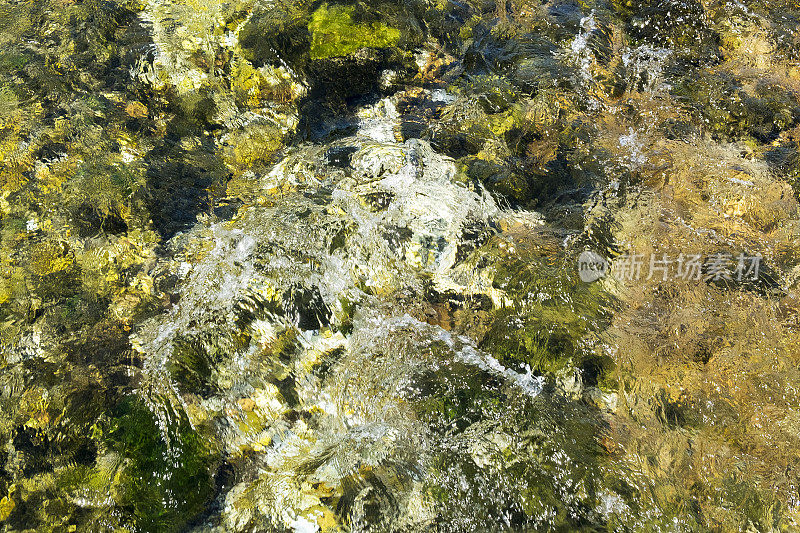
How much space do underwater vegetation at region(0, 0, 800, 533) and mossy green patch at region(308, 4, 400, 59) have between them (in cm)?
4

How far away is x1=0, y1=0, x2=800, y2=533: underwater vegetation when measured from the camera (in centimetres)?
344

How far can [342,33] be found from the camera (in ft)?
19.9

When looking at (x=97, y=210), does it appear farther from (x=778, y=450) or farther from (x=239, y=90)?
(x=778, y=450)

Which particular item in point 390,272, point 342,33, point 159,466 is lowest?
point 159,466

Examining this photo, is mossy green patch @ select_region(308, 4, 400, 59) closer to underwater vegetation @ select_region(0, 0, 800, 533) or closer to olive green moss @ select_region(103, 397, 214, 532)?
underwater vegetation @ select_region(0, 0, 800, 533)

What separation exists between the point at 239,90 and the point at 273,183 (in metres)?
1.61

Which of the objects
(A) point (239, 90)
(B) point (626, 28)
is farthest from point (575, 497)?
(B) point (626, 28)

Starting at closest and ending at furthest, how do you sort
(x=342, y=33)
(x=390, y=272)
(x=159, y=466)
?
(x=159, y=466), (x=390, y=272), (x=342, y=33)

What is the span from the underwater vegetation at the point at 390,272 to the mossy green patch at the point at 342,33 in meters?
0.04

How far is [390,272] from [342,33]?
3.59 metres

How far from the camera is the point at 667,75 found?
20.9ft

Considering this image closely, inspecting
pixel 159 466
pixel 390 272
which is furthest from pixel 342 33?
pixel 159 466

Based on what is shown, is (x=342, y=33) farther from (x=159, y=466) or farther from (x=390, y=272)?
(x=159, y=466)

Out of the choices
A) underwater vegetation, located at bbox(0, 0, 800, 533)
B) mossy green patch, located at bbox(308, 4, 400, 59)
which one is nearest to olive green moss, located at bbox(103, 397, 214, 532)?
underwater vegetation, located at bbox(0, 0, 800, 533)
